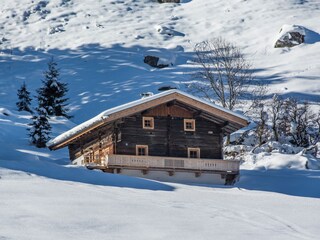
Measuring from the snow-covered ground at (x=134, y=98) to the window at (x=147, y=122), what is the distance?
4.93 metres

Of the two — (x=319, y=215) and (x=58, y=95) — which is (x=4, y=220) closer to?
(x=319, y=215)

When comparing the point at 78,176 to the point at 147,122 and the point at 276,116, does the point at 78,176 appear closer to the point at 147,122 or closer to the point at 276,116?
the point at 147,122

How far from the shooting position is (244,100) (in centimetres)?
6444


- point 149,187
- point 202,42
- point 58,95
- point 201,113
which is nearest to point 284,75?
point 202,42

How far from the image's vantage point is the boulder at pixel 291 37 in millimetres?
80438

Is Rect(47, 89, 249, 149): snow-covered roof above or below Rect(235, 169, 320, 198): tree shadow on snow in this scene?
above

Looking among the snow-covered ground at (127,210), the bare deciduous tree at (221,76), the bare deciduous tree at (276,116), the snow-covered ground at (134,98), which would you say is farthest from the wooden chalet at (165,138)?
the bare deciduous tree at (221,76)

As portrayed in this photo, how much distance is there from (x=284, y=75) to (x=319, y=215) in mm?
53244

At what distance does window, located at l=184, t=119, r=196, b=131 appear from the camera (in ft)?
120

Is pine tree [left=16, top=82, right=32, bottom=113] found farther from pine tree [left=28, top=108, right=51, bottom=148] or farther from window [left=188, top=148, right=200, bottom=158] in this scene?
window [left=188, top=148, right=200, bottom=158]

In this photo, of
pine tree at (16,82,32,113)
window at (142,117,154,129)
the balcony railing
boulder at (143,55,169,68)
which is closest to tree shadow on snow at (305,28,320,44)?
boulder at (143,55,169,68)

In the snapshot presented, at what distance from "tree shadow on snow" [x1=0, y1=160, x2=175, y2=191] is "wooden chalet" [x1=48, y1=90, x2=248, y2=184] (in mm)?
8645

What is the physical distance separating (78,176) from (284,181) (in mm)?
12334

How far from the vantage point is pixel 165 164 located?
113 ft
